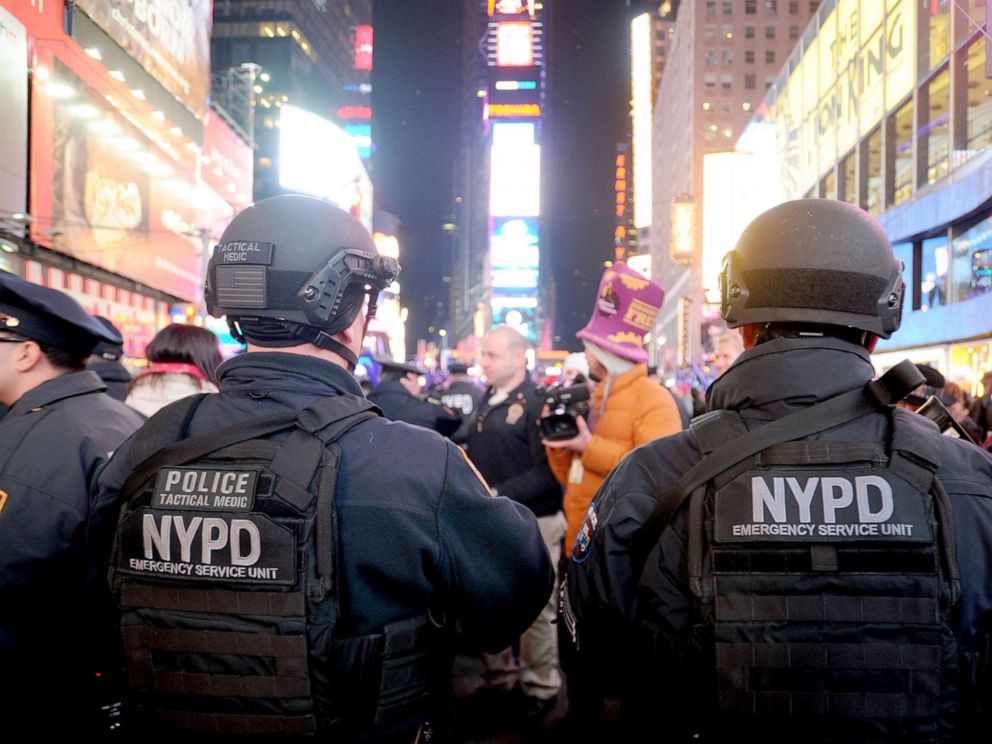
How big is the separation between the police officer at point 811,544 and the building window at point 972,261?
2132cm

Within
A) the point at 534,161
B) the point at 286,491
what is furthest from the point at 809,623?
the point at 534,161

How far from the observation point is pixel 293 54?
7150 cm

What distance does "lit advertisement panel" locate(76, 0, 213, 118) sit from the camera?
19.6m

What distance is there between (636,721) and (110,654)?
6.49ft

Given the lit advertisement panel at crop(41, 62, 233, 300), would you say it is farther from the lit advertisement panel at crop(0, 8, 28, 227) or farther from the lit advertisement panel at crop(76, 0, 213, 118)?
the lit advertisement panel at crop(76, 0, 213, 118)

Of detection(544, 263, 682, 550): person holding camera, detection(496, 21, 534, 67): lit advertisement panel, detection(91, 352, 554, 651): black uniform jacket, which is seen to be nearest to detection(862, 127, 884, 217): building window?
detection(544, 263, 682, 550): person holding camera

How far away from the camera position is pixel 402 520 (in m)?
1.94

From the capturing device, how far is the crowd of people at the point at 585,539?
1.85m

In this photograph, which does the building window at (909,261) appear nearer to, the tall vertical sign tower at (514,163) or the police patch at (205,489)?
the police patch at (205,489)

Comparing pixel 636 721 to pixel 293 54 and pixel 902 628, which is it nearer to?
pixel 902 628

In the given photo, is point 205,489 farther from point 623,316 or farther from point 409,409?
point 409,409

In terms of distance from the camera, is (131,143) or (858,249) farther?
(131,143)

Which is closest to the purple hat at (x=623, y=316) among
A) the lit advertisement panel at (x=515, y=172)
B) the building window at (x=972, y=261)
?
the building window at (x=972, y=261)

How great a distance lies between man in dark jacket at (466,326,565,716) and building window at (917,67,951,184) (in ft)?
68.8
